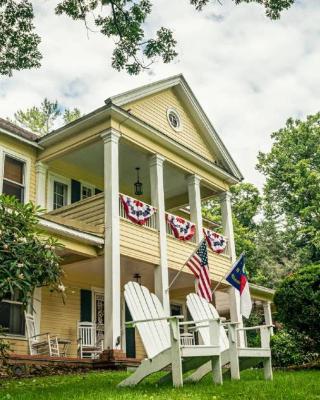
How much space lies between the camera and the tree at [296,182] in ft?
90.8

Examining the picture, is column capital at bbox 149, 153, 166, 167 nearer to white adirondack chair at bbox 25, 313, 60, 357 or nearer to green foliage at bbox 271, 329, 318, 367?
white adirondack chair at bbox 25, 313, 60, 357

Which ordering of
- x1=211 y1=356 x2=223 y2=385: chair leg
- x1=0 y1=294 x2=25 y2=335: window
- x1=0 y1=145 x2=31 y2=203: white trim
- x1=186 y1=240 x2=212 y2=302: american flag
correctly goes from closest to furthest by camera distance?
1. x1=211 y1=356 x2=223 y2=385: chair leg
2. x1=186 y1=240 x2=212 y2=302: american flag
3. x1=0 y1=294 x2=25 y2=335: window
4. x1=0 y1=145 x2=31 y2=203: white trim

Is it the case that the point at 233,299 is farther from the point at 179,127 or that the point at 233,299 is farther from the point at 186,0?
the point at 186,0

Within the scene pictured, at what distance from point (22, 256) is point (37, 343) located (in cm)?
536

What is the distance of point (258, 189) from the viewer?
31828 mm

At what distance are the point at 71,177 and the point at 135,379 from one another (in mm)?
8459

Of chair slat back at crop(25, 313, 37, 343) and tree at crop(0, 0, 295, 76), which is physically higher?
tree at crop(0, 0, 295, 76)

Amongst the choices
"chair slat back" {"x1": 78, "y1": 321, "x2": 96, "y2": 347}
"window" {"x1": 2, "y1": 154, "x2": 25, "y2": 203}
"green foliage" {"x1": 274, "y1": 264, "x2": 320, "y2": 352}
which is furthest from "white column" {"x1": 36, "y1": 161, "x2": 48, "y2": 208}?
"green foliage" {"x1": 274, "y1": 264, "x2": 320, "y2": 352}

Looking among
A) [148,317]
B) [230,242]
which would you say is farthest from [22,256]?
[230,242]

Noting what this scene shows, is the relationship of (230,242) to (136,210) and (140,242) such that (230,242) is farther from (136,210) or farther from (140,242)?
(136,210)

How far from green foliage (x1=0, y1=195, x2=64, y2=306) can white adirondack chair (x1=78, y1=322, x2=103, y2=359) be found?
5.98m

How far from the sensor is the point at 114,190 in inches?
434

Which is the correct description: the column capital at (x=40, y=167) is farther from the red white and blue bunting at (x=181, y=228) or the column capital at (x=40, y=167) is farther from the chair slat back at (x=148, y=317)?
the chair slat back at (x=148, y=317)

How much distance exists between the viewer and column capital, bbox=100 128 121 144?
11227 mm
